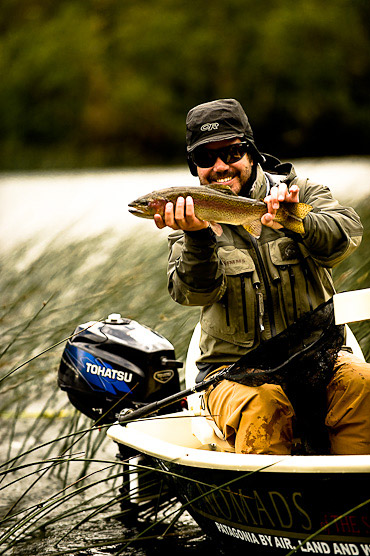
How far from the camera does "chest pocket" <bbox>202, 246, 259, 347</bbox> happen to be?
2.61 meters

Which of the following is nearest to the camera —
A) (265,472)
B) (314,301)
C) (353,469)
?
(353,469)

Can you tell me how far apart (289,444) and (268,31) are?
24.5m

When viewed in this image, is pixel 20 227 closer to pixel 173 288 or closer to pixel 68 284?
pixel 68 284

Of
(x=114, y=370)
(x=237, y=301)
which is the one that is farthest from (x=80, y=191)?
(x=237, y=301)

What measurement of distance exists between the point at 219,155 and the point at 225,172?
0.19 ft

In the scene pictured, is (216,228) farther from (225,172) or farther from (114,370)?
(114,370)

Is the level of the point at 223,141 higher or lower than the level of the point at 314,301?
higher

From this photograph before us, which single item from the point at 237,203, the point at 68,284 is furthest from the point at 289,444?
the point at 68,284

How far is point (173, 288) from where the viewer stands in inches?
104

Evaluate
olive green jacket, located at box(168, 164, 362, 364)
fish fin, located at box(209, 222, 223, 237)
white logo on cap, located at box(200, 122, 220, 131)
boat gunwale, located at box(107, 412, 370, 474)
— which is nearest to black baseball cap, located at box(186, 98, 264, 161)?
white logo on cap, located at box(200, 122, 220, 131)

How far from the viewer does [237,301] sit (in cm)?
264

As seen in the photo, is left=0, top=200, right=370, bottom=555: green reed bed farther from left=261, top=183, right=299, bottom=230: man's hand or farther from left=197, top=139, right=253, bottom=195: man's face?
left=261, top=183, right=299, bottom=230: man's hand

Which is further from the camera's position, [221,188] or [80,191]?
[80,191]

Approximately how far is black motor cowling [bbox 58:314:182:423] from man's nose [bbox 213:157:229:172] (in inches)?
31.7
